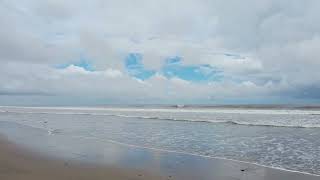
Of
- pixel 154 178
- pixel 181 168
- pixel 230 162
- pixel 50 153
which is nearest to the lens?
pixel 154 178

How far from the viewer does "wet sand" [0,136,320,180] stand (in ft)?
32.0

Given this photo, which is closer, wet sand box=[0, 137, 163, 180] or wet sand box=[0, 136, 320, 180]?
wet sand box=[0, 137, 163, 180]

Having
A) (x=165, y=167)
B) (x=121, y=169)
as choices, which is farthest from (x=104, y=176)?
(x=165, y=167)

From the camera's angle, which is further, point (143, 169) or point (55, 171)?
point (143, 169)

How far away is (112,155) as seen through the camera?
13.5 meters

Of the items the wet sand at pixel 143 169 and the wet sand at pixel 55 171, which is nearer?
the wet sand at pixel 55 171

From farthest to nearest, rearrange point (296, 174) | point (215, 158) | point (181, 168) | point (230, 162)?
point (215, 158)
point (230, 162)
point (181, 168)
point (296, 174)

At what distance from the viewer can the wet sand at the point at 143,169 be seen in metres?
9.75

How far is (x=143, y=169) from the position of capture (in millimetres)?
10852

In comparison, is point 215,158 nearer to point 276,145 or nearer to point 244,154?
point 244,154

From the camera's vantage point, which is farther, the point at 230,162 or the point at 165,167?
the point at 230,162

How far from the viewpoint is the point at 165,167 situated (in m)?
11.2

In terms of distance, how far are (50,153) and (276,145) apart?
9.81 m

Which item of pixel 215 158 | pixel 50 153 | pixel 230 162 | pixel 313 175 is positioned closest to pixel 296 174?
pixel 313 175
